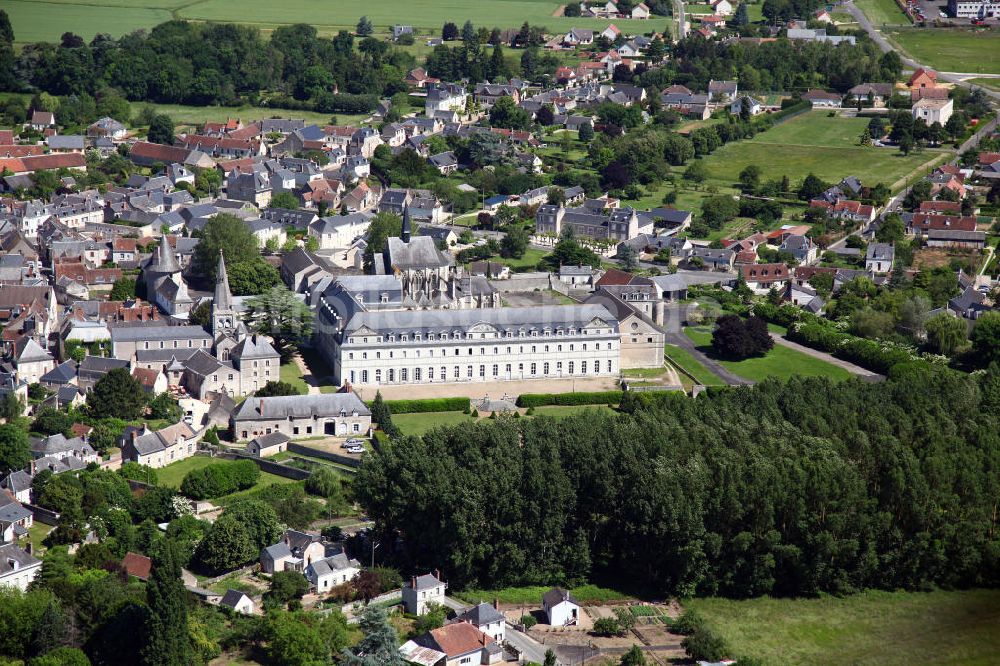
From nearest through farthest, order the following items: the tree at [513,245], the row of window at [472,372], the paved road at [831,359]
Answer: the row of window at [472,372] → the paved road at [831,359] → the tree at [513,245]

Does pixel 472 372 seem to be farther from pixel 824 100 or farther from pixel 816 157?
pixel 824 100

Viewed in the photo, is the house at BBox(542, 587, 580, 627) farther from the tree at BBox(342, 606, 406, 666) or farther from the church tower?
the church tower

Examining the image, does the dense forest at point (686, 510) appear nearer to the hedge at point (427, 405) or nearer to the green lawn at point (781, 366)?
the hedge at point (427, 405)

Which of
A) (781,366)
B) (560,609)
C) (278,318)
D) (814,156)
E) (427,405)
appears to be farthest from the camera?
(814,156)

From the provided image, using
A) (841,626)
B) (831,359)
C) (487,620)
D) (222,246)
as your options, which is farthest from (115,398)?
(831,359)

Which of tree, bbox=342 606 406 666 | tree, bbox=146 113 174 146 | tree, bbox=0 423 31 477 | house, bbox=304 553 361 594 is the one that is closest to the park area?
tree, bbox=146 113 174 146

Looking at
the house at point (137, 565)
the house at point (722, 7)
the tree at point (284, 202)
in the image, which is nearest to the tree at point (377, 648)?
the house at point (137, 565)

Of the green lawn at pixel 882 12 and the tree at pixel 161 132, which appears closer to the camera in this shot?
the tree at pixel 161 132
